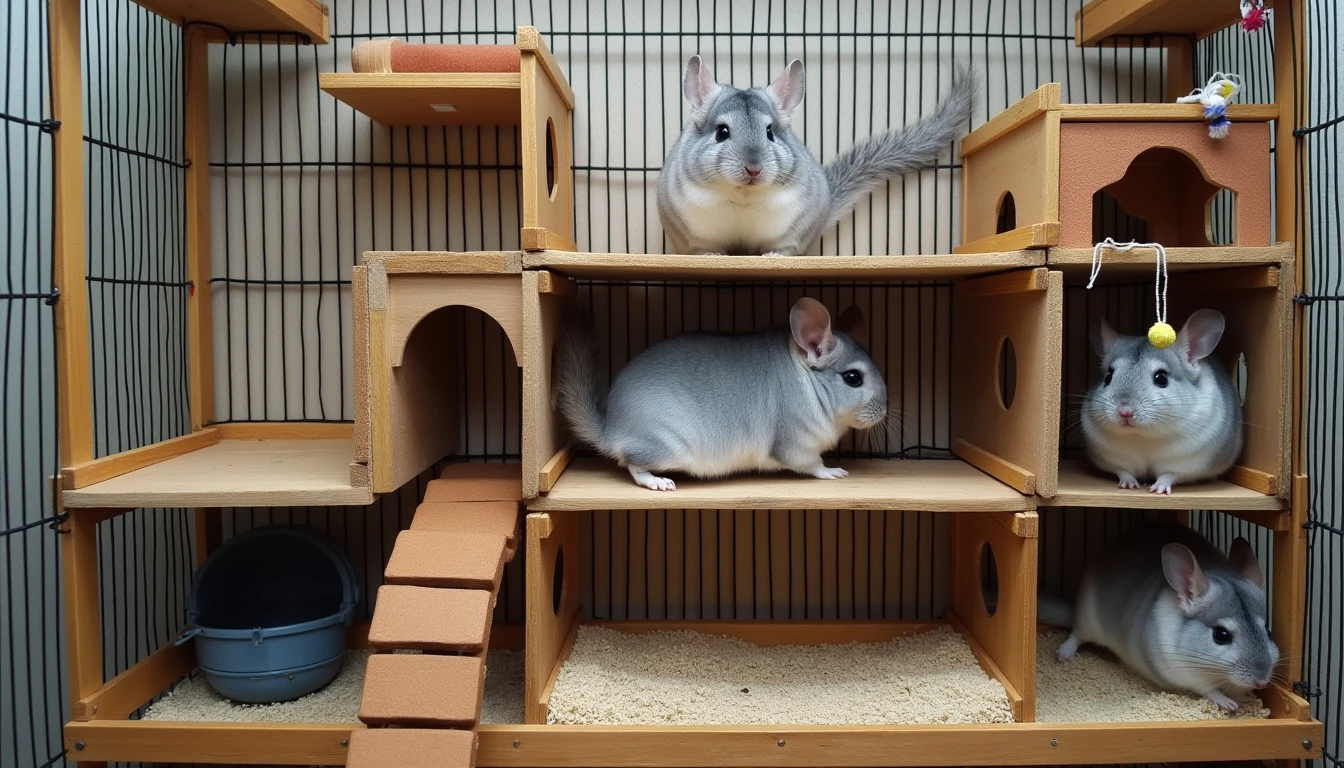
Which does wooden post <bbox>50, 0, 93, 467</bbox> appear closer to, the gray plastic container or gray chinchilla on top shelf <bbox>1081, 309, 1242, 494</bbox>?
the gray plastic container

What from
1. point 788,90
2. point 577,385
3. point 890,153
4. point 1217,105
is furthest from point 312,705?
point 1217,105

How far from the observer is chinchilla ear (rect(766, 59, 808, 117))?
246cm

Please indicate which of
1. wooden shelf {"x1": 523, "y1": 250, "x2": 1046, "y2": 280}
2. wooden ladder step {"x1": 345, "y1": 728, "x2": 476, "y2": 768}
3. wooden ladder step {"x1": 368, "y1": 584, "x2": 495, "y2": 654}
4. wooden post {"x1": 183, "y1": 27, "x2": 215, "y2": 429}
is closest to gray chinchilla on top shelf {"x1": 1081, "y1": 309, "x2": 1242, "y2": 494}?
wooden shelf {"x1": 523, "y1": 250, "x2": 1046, "y2": 280}

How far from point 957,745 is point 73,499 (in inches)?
85.6

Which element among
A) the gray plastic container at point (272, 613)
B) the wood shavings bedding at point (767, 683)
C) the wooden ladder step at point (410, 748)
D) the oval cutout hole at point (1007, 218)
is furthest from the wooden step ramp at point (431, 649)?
the oval cutout hole at point (1007, 218)

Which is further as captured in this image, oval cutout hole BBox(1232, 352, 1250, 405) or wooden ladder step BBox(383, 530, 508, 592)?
oval cutout hole BBox(1232, 352, 1250, 405)

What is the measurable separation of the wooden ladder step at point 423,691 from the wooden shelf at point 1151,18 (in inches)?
95.4

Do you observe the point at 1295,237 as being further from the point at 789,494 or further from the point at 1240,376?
the point at 789,494

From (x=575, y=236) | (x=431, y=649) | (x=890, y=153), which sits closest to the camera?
(x=431, y=649)

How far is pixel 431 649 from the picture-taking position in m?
2.01

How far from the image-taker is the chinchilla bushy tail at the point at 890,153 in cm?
277

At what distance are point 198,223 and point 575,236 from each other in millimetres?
1173

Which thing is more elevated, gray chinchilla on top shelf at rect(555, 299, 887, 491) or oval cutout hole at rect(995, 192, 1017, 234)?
oval cutout hole at rect(995, 192, 1017, 234)

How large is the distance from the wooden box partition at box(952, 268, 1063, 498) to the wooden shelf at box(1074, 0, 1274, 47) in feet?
2.69
